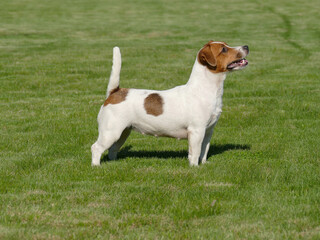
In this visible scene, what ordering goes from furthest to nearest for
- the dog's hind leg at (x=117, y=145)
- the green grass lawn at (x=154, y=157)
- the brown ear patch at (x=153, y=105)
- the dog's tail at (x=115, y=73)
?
the dog's hind leg at (x=117, y=145) < the dog's tail at (x=115, y=73) < the brown ear patch at (x=153, y=105) < the green grass lawn at (x=154, y=157)

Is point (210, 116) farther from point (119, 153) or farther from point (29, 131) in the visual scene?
point (29, 131)

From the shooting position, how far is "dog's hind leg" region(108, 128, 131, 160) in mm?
8875

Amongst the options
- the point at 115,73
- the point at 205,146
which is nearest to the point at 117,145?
the point at 115,73

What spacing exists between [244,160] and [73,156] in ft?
9.75

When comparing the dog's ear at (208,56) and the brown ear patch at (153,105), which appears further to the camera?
the brown ear patch at (153,105)

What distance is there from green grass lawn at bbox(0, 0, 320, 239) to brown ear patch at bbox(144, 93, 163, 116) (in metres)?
0.87

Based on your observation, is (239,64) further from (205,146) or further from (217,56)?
(205,146)

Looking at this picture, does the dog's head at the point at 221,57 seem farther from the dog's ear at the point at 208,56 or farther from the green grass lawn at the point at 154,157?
the green grass lawn at the point at 154,157

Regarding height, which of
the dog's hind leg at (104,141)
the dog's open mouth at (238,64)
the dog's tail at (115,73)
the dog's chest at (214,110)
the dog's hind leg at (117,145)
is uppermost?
the dog's open mouth at (238,64)

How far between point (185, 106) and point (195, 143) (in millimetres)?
596

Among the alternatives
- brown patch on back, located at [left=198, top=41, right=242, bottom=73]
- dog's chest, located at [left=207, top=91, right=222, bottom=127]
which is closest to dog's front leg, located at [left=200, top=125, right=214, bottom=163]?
dog's chest, located at [left=207, top=91, right=222, bottom=127]

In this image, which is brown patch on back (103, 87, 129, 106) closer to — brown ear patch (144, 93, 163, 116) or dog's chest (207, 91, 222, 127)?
brown ear patch (144, 93, 163, 116)

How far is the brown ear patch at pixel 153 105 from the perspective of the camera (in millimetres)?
8148

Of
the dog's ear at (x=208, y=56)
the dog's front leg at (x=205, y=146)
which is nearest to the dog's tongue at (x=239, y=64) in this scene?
the dog's ear at (x=208, y=56)
